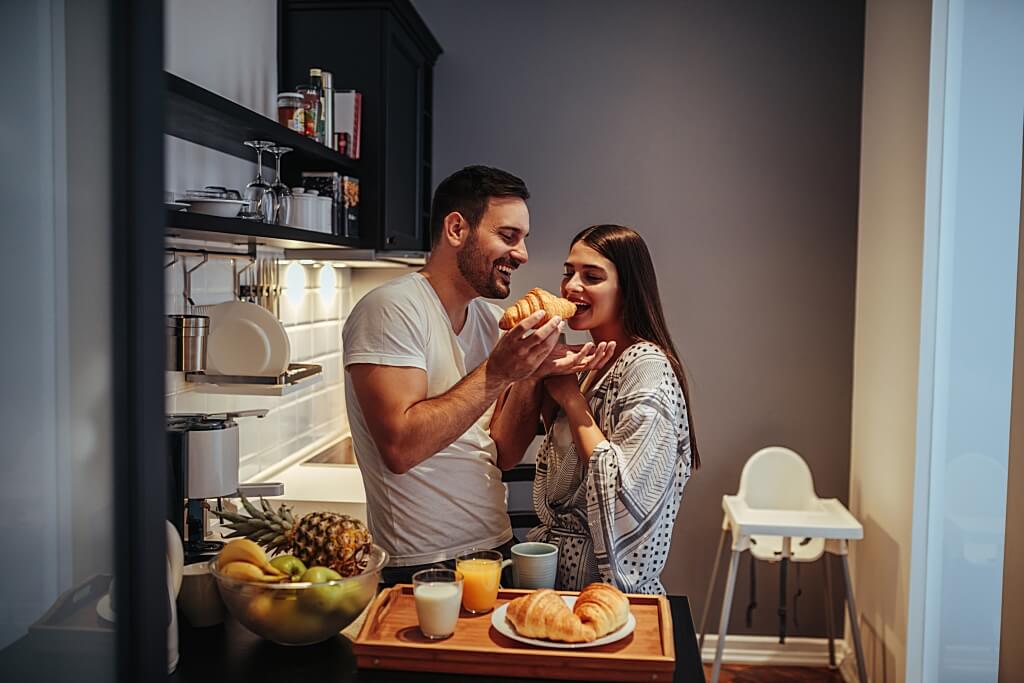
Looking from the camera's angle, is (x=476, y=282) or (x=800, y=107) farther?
(x=800, y=107)

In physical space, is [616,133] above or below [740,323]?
above

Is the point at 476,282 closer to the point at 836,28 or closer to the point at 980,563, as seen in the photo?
the point at 980,563

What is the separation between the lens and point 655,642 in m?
1.53

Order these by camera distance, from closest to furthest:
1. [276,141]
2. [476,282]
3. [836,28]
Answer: [476,282] → [276,141] → [836,28]

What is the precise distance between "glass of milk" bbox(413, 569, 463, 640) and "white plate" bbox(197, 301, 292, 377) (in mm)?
822

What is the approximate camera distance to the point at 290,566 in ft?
4.94

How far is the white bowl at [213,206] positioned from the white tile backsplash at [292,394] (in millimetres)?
188

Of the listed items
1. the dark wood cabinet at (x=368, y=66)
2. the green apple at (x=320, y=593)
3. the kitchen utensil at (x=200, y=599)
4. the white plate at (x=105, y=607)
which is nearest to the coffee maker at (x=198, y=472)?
the kitchen utensil at (x=200, y=599)

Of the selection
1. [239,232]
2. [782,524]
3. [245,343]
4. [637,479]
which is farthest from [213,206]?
[782,524]

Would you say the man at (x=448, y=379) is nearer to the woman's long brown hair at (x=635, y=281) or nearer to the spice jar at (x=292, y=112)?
the woman's long brown hair at (x=635, y=281)

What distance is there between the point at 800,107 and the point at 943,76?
2.96ft

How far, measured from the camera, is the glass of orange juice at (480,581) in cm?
159

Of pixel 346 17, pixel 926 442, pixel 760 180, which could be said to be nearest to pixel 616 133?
pixel 760 180

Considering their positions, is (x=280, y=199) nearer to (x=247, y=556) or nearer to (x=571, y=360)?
(x=571, y=360)
